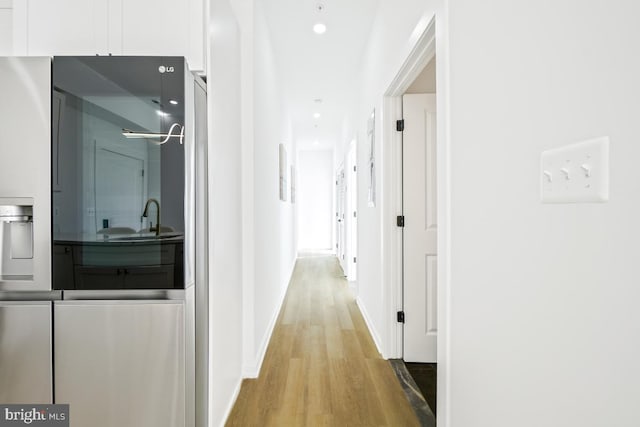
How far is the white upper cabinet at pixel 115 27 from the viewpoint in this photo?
1.45 m

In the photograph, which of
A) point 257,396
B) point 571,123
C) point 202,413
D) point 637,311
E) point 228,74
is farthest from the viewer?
point 257,396

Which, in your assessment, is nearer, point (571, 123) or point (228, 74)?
point (571, 123)

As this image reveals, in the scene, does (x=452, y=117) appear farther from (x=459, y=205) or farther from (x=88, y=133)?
(x=88, y=133)

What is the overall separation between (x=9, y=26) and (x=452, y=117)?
2.03 meters

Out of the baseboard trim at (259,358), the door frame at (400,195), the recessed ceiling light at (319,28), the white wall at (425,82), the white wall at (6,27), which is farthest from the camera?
the recessed ceiling light at (319,28)

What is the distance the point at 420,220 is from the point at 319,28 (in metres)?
2.09

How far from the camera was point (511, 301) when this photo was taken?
98 centimetres

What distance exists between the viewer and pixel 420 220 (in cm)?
263

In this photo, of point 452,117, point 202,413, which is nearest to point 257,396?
point 202,413

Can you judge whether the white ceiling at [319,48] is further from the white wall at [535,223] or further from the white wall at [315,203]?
the white wall at [315,203]

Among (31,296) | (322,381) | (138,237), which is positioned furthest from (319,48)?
(31,296)

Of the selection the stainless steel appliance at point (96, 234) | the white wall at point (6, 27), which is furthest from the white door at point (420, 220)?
the white wall at point (6, 27)

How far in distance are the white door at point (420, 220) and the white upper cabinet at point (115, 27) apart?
5.54 feet

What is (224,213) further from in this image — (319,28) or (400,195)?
(319,28)
